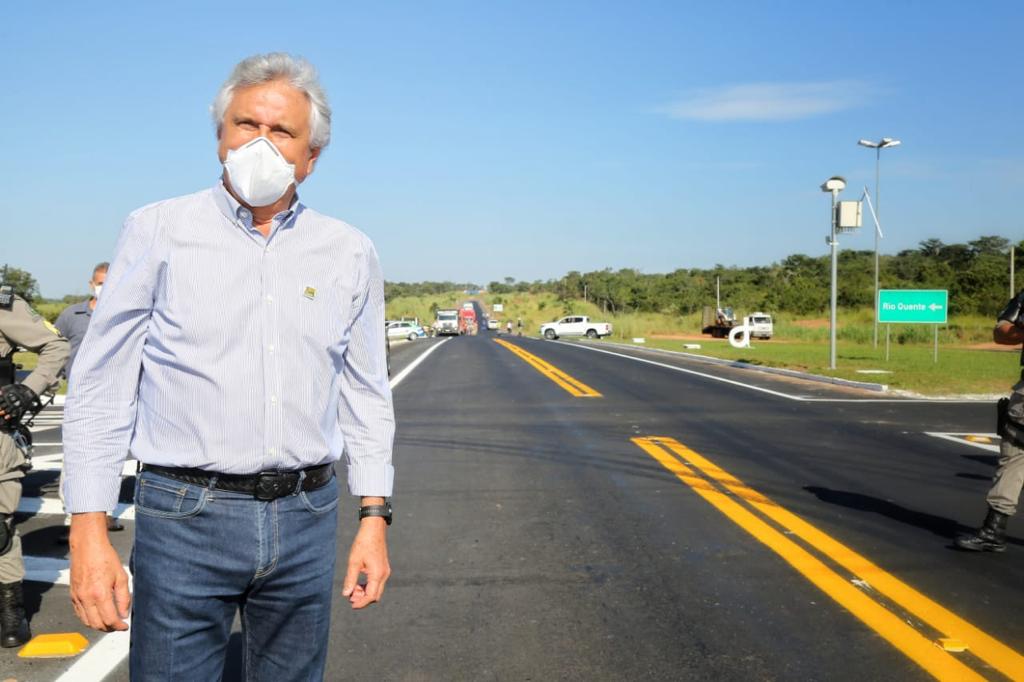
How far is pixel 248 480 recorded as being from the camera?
233 centimetres

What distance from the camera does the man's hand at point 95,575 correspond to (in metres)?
2.21

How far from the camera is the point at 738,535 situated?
681 centimetres

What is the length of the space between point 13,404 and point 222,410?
Result: 10.1ft

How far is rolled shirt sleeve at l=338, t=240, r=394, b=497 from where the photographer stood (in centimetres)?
262

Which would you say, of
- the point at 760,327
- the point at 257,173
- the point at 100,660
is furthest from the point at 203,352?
the point at 760,327

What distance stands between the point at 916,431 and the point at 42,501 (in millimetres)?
10446

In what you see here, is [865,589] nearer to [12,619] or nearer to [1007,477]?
[1007,477]

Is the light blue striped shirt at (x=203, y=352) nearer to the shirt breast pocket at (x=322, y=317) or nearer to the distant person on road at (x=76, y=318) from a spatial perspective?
the shirt breast pocket at (x=322, y=317)

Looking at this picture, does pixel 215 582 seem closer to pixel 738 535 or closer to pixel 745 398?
pixel 738 535

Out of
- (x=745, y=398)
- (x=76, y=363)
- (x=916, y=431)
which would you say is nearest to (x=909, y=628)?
(x=76, y=363)

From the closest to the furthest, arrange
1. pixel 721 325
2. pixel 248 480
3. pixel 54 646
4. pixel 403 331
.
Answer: pixel 248 480 < pixel 54 646 < pixel 721 325 < pixel 403 331

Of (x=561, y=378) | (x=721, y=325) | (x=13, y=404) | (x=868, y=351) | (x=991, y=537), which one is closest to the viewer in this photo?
(x=13, y=404)

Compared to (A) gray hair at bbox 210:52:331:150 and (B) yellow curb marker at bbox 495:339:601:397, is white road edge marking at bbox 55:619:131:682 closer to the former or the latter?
(A) gray hair at bbox 210:52:331:150

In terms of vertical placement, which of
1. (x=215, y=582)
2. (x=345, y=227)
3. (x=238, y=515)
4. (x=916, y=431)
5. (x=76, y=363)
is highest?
(x=345, y=227)
